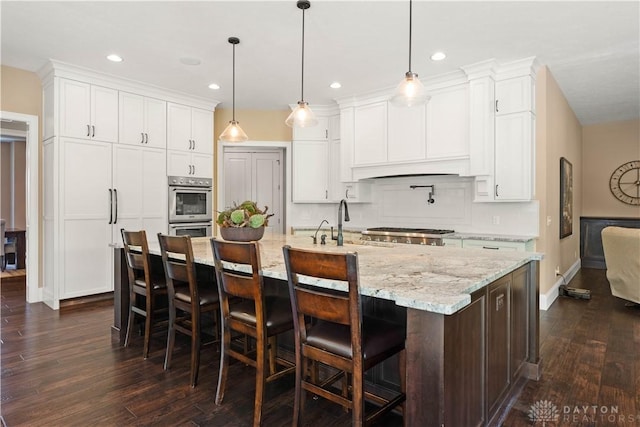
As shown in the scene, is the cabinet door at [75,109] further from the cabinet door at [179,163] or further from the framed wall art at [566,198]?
the framed wall art at [566,198]

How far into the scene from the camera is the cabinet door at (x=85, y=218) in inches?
168

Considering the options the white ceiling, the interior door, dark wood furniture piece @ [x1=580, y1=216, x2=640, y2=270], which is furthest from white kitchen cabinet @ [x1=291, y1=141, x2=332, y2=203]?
dark wood furniture piece @ [x1=580, y1=216, x2=640, y2=270]

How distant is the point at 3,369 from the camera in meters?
2.61

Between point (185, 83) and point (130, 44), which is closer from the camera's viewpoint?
point (130, 44)

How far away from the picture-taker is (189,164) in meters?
5.38

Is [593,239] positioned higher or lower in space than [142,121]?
lower

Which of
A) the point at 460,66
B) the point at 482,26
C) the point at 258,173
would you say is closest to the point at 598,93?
the point at 460,66

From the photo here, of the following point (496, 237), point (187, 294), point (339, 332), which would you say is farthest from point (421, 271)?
point (496, 237)

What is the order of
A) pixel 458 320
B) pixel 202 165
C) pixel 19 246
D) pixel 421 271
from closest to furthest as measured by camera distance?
pixel 458 320 < pixel 421 271 < pixel 202 165 < pixel 19 246

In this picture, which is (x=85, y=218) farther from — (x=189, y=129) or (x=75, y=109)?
(x=189, y=129)

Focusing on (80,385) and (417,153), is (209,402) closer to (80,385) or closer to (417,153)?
(80,385)

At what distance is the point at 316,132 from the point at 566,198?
3710mm

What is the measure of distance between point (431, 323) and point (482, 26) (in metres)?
2.94

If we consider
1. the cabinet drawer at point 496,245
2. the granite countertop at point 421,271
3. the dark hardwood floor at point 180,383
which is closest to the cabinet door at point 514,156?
the cabinet drawer at point 496,245
